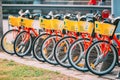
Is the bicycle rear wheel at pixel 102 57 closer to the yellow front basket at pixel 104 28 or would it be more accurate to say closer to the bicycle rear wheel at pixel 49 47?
the yellow front basket at pixel 104 28

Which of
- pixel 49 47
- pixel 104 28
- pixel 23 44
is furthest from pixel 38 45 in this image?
pixel 104 28

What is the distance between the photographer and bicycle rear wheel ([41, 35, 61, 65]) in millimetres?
9750

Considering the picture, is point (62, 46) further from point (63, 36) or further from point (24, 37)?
point (24, 37)

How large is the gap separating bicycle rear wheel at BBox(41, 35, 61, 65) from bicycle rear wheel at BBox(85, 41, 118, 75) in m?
1.37

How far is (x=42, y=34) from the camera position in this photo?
1002 cm

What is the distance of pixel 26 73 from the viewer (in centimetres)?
853

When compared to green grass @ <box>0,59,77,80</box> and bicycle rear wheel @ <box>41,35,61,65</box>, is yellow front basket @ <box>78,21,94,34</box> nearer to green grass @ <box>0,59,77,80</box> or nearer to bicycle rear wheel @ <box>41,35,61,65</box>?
bicycle rear wheel @ <box>41,35,61,65</box>

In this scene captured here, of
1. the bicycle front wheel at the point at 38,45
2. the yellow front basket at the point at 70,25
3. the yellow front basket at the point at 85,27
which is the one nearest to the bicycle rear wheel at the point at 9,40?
the bicycle front wheel at the point at 38,45

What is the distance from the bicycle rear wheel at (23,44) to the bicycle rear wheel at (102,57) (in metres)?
2.53

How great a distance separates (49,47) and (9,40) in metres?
1.45

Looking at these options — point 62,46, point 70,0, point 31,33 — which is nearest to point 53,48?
point 62,46

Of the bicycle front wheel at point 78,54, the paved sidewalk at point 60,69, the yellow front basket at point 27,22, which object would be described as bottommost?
the paved sidewalk at point 60,69

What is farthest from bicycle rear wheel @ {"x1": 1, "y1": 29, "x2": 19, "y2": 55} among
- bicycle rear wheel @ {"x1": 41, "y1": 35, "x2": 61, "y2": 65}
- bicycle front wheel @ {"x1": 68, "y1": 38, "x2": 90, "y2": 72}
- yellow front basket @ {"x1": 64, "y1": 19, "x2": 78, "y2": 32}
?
bicycle front wheel @ {"x1": 68, "y1": 38, "x2": 90, "y2": 72}

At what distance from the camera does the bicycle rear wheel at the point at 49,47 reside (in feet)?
32.0
